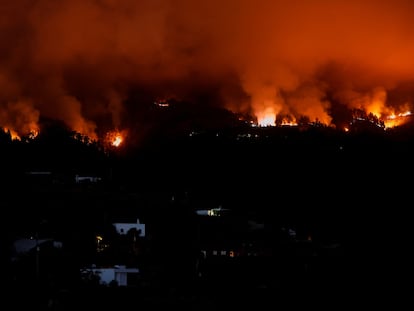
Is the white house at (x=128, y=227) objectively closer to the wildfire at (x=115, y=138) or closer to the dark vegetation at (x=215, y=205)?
the dark vegetation at (x=215, y=205)

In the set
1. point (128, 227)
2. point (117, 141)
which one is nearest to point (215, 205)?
point (128, 227)

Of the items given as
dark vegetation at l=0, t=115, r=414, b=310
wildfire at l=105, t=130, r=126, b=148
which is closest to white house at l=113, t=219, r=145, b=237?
Answer: dark vegetation at l=0, t=115, r=414, b=310

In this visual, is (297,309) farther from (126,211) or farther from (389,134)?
(389,134)

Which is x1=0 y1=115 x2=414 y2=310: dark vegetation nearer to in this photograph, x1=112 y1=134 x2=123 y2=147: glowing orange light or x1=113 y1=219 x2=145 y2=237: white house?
x1=113 y1=219 x2=145 y2=237: white house

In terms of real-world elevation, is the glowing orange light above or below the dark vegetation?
above

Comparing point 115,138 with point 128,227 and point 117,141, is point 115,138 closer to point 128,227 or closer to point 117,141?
point 117,141

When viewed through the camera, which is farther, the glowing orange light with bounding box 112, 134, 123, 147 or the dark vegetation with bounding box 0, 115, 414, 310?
the glowing orange light with bounding box 112, 134, 123, 147

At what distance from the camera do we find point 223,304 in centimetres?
1442

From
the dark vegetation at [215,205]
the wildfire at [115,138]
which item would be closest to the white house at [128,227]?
the dark vegetation at [215,205]

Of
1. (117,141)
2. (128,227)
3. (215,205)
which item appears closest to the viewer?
(128,227)

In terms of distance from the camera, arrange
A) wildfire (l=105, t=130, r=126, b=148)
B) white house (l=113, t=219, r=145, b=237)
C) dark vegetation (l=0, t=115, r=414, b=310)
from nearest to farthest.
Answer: dark vegetation (l=0, t=115, r=414, b=310) → white house (l=113, t=219, r=145, b=237) → wildfire (l=105, t=130, r=126, b=148)

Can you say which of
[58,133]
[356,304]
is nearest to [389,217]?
[356,304]

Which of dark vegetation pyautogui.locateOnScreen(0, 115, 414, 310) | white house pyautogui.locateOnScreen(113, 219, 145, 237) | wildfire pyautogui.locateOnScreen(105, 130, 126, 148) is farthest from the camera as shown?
wildfire pyautogui.locateOnScreen(105, 130, 126, 148)

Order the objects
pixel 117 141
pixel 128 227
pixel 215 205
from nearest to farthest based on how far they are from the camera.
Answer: pixel 128 227
pixel 215 205
pixel 117 141
